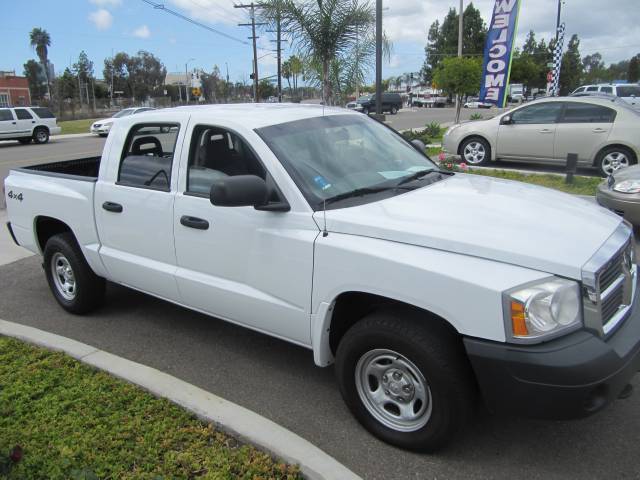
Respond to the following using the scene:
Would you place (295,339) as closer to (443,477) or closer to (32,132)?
(443,477)

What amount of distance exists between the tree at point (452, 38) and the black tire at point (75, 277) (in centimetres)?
7677

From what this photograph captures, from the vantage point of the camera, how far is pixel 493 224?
9.08 feet

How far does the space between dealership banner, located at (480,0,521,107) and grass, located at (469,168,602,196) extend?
19.5 ft

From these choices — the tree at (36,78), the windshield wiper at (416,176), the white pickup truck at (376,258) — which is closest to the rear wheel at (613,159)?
the white pickup truck at (376,258)

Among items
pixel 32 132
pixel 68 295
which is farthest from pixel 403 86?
pixel 68 295

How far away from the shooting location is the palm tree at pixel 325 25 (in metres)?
11.6

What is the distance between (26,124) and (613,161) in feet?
79.1

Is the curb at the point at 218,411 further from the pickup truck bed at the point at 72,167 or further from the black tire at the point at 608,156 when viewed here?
the black tire at the point at 608,156

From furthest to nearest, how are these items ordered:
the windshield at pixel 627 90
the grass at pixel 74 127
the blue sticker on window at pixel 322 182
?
1. the grass at pixel 74 127
2. the windshield at pixel 627 90
3. the blue sticker on window at pixel 322 182

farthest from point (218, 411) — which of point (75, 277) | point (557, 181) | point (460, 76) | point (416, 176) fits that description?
point (460, 76)

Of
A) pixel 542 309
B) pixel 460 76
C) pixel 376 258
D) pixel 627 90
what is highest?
pixel 460 76

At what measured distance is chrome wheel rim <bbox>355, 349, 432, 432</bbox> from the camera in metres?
2.78

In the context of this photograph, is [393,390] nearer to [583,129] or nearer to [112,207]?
[112,207]

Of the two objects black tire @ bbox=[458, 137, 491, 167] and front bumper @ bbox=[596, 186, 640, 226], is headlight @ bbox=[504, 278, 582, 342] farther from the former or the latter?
black tire @ bbox=[458, 137, 491, 167]
